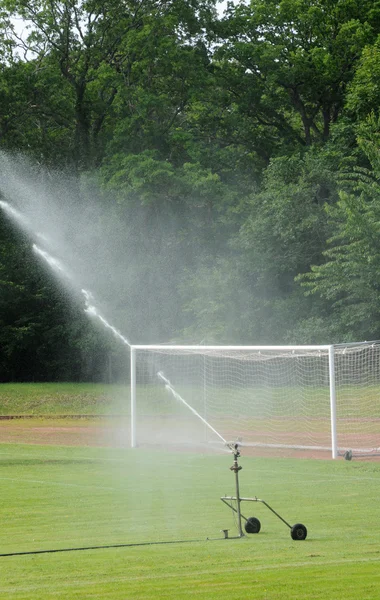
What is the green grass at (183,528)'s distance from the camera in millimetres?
8125

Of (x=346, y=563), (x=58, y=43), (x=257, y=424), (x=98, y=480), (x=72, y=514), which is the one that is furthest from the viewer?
(x=58, y=43)

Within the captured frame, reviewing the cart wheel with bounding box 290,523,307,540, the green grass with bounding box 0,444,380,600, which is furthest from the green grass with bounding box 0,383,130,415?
the cart wheel with bounding box 290,523,307,540

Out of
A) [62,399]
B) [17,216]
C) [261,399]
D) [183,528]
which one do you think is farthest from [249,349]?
[17,216]

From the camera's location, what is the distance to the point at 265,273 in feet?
151

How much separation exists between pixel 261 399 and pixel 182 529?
21909mm

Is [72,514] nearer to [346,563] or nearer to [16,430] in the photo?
[346,563]

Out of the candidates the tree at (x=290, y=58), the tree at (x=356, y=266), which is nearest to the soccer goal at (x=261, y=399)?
the tree at (x=356, y=266)

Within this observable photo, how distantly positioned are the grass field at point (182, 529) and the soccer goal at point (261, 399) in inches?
187

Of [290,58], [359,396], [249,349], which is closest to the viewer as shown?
[249,349]

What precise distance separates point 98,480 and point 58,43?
132 feet

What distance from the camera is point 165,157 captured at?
2067 inches

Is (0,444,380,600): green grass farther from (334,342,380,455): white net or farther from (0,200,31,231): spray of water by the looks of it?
(0,200,31,231): spray of water

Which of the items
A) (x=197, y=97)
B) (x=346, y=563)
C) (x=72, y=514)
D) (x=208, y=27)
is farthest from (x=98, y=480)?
(x=208, y=27)

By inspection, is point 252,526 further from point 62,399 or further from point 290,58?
point 290,58
